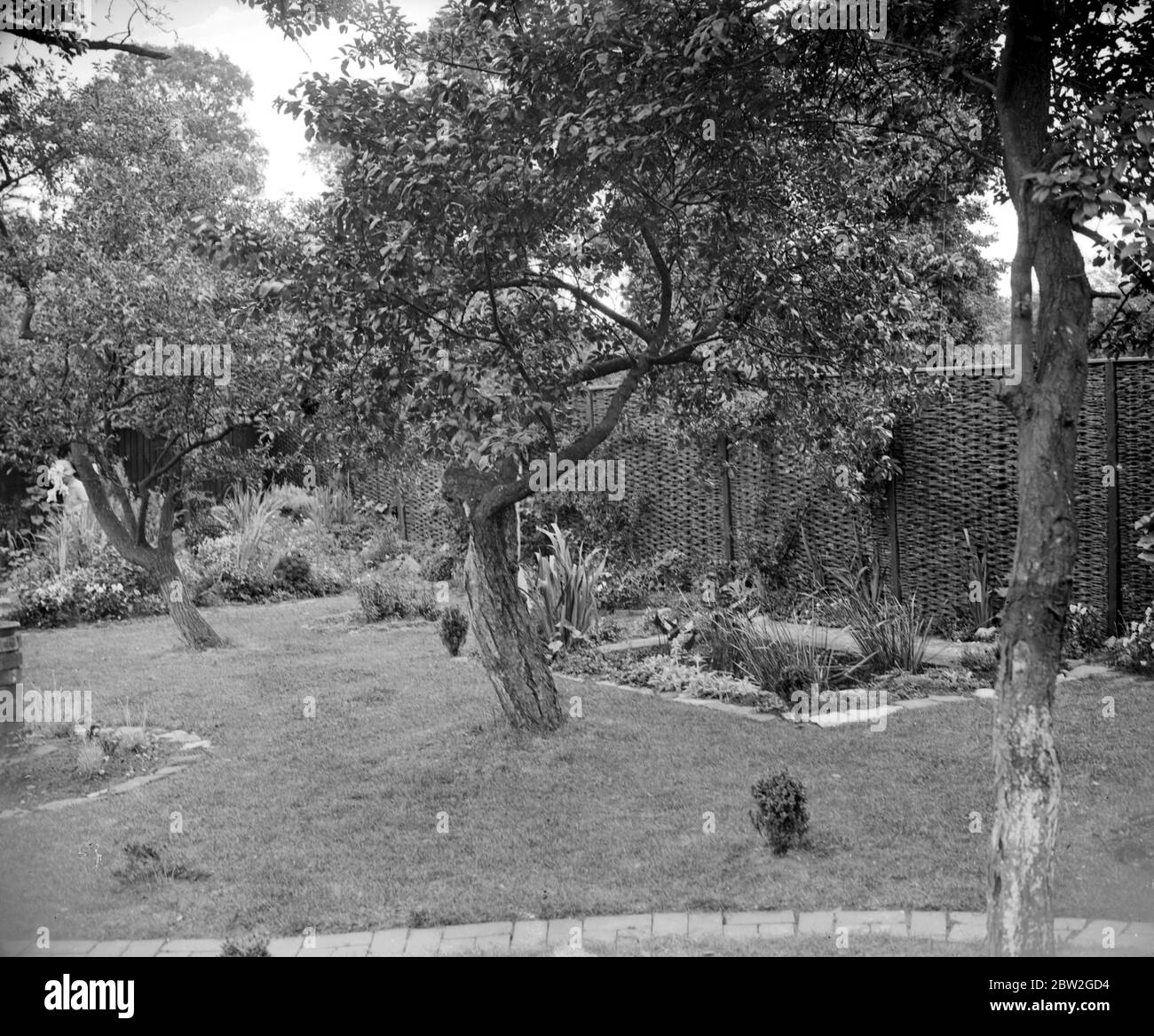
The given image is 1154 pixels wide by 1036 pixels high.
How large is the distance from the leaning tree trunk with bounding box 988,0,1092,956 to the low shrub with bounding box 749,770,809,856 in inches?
51.7

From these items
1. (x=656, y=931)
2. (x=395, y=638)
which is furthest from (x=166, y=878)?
(x=395, y=638)

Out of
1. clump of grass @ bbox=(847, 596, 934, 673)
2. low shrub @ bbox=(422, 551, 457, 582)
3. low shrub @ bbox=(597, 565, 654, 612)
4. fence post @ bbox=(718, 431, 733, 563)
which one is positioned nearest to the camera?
clump of grass @ bbox=(847, 596, 934, 673)

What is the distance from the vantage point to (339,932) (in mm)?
4012

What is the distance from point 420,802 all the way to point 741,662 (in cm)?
301

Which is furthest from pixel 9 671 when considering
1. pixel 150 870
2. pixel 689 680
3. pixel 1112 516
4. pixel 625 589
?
pixel 1112 516

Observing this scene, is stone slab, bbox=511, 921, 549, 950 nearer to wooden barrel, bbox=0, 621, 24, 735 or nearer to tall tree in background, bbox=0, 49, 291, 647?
wooden barrel, bbox=0, 621, 24, 735

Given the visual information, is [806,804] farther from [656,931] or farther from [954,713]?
[954,713]

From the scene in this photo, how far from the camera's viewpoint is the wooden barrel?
22.0ft

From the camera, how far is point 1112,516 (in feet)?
26.3

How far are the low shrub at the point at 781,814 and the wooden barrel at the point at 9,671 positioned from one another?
4.69 meters

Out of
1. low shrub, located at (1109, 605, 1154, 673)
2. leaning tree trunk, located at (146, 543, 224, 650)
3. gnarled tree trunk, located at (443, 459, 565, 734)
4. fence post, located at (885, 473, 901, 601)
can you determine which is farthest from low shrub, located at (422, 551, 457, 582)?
low shrub, located at (1109, 605, 1154, 673)

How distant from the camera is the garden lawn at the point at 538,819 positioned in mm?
4230

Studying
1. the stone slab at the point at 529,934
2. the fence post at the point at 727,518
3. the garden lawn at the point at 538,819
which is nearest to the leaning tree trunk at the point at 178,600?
the garden lawn at the point at 538,819

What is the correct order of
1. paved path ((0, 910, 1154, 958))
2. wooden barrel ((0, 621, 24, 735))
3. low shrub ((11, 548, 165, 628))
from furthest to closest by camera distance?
low shrub ((11, 548, 165, 628)), wooden barrel ((0, 621, 24, 735)), paved path ((0, 910, 1154, 958))
